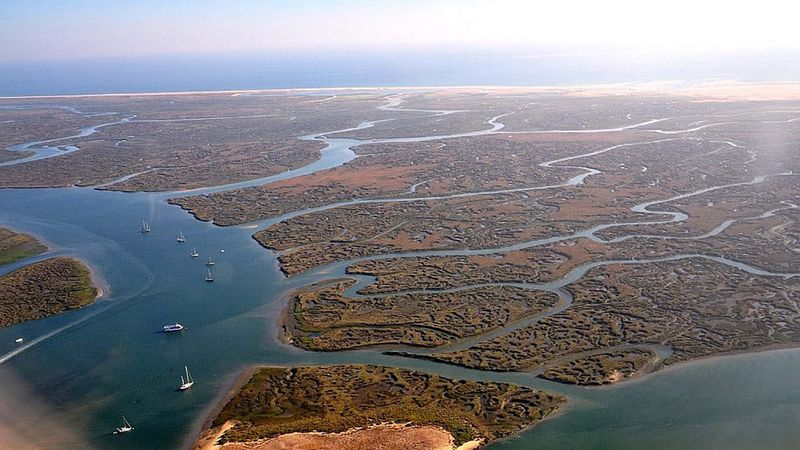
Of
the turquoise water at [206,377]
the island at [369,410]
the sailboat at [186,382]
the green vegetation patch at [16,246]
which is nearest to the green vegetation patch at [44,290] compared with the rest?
the turquoise water at [206,377]

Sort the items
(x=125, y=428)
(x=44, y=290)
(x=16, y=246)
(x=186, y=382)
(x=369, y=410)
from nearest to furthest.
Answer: (x=125, y=428) < (x=369, y=410) < (x=186, y=382) < (x=44, y=290) < (x=16, y=246)

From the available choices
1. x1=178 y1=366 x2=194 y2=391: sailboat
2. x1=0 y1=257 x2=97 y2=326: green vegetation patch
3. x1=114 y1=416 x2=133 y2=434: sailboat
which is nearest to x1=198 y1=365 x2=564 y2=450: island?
x1=178 y1=366 x2=194 y2=391: sailboat

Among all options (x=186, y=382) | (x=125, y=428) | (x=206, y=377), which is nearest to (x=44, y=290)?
(x=186, y=382)

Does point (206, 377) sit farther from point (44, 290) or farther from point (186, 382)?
point (44, 290)

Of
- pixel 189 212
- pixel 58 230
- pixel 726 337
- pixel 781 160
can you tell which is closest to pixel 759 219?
pixel 726 337

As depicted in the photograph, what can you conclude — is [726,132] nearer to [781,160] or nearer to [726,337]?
[781,160]

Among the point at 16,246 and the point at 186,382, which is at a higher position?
the point at 16,246

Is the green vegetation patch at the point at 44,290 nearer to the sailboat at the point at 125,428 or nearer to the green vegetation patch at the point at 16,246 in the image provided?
the green vegetation patch at the point at 16,246
